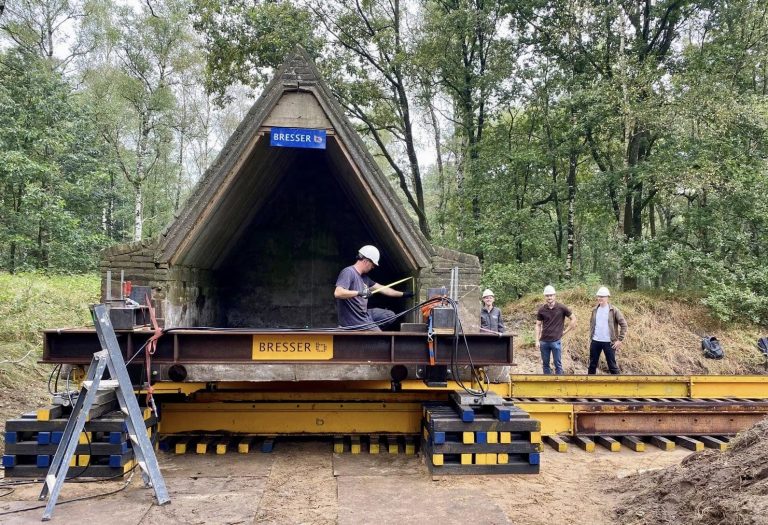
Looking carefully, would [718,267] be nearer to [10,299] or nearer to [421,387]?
[421,387]

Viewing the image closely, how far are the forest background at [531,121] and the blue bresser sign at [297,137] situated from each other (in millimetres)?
11275

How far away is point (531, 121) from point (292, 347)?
55.5 ft

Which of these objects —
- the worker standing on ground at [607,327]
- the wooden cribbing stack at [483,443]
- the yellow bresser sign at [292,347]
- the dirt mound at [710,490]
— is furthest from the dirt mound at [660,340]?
the yellow bresser sign at [292,347]

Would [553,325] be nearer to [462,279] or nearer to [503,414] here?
[462,279]

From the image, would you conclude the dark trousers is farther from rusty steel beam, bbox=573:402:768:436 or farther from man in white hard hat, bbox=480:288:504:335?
rusty steel beam, bbox=573:402:768:436

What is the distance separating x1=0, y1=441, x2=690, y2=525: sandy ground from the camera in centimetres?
444

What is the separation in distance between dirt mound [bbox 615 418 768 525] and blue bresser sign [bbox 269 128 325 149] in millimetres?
5076

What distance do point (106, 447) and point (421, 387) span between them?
3266 millimetres

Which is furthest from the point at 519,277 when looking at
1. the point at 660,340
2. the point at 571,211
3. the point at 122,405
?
the point at 122,405

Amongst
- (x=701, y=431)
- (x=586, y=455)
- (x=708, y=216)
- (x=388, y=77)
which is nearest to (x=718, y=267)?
(x=708, y=216)

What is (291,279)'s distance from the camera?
11.0m

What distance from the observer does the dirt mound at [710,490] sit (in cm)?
357

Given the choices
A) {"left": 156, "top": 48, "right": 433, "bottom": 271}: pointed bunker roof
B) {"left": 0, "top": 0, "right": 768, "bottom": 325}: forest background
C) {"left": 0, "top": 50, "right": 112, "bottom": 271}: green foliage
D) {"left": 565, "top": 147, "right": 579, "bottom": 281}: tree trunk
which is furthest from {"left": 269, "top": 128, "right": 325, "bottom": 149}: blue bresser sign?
{"left": 0, "top": 50, "right": 112, "bottom": 271}: green foliage

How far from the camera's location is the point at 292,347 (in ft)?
18.3
